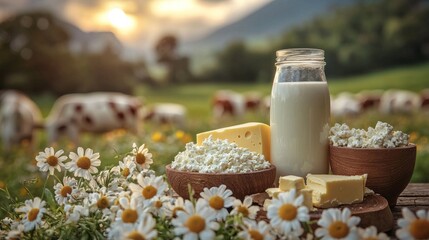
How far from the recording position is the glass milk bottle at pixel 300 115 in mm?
1604

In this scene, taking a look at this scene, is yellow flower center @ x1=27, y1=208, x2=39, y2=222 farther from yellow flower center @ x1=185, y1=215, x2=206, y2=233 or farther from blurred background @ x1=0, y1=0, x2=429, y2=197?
blurred background @ x1=0, y1=0, x2=429, y2=197

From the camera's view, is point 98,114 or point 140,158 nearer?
point 140,158

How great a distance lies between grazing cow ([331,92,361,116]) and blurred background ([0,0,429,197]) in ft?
0.07

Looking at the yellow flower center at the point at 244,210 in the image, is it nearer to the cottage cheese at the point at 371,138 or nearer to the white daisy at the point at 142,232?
the white daisy at the point at 142,232

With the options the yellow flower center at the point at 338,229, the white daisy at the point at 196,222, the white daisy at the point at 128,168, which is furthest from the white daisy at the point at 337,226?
the white daisy at the point at 128,168

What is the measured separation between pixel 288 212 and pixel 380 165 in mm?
504

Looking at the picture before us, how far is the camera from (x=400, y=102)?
955cm

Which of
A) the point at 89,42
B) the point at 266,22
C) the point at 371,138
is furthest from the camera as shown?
the point at 266,22

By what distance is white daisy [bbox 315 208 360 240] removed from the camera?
1108 mm

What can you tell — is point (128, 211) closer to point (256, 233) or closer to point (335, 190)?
point (256, 233)

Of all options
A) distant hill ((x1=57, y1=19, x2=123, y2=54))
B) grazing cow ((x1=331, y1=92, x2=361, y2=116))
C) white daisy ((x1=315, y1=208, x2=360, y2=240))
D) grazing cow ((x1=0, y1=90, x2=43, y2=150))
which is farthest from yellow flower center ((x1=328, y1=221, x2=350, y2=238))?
grazing cow ((x1=331, y1=92, x2=361, y2=116))

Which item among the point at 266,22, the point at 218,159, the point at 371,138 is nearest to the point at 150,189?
the point at 218,159

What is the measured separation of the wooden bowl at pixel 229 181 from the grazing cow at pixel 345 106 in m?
8.08

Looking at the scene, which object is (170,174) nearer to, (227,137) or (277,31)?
(227,137)
